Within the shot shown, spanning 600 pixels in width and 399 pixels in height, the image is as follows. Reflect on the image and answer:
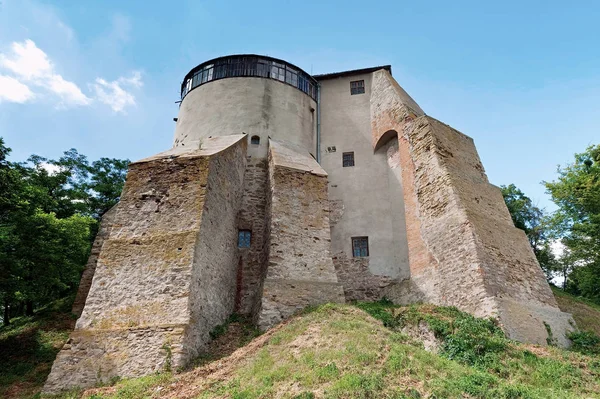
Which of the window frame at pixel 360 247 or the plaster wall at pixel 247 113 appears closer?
the window frame at pixel 360 247

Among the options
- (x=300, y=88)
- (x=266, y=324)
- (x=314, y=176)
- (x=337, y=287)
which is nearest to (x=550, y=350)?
(x=337, y=287)

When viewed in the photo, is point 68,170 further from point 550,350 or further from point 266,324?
point 550,350

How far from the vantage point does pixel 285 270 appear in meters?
13.2

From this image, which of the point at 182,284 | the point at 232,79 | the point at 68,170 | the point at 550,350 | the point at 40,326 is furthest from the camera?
the point at 68,170

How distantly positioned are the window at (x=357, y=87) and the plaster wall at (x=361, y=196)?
197mm

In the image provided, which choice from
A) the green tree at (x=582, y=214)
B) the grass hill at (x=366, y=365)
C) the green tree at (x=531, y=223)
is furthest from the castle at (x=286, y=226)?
the green tree at (x=531, y=223)

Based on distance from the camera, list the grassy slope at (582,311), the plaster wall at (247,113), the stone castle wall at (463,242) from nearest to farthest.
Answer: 1. the stone castle wall at (463,242)
2. the grassy slope at (582,311)
3. the plaster wall at (247,113)

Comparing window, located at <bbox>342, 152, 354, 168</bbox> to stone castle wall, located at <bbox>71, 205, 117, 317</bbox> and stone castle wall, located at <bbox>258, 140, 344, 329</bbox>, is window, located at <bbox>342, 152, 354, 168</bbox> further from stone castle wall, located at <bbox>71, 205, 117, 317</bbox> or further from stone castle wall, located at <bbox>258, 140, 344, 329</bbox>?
stone castle wall, located at <bbox>71, 205, 117, 317</bbox>

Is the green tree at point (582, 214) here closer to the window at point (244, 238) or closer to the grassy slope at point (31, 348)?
the window at point (244, 238)

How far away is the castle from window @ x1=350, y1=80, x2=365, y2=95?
0.07 m

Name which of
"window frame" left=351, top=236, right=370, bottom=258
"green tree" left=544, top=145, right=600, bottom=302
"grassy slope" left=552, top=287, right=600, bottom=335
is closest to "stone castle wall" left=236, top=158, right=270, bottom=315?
"window frame" left=351, top=236, right=370, bottom=258

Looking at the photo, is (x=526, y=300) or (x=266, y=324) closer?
(x=266, y=324)

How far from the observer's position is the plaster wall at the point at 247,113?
719 inches

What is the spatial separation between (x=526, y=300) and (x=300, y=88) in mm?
13358
